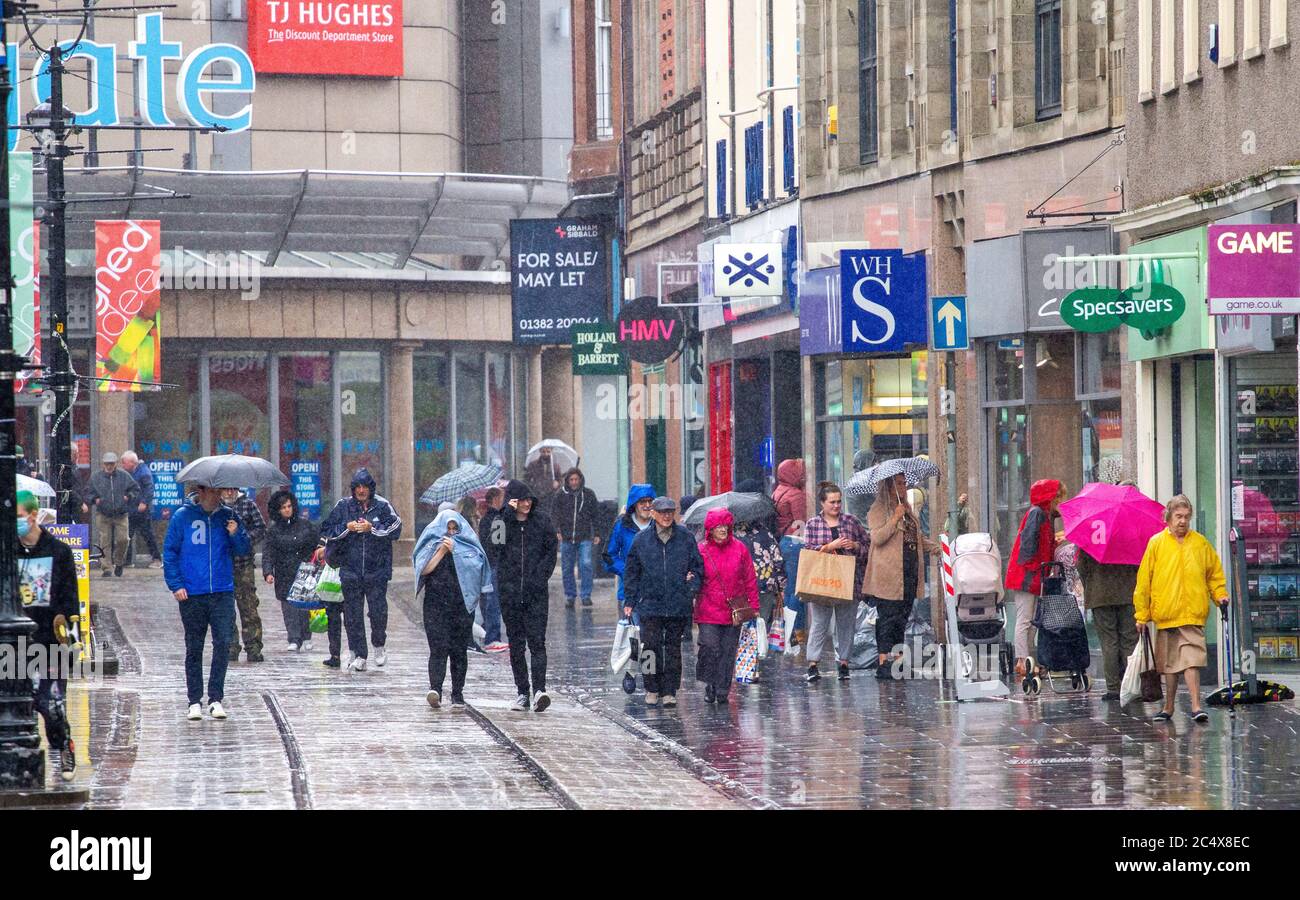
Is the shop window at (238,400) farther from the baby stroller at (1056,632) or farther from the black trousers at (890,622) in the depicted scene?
the baby stroller at (1056,632)

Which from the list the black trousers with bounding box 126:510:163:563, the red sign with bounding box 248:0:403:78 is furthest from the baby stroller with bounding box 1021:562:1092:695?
the red sign with bounding box 248:0:403:78

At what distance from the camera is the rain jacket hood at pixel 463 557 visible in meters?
18.1

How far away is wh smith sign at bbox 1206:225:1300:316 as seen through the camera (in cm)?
1684

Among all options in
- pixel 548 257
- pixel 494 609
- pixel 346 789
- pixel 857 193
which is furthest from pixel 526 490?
pixel 548 257

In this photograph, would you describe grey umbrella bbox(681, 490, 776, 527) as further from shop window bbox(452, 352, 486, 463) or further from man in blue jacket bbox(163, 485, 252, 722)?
shop window bbox(452, 352, 486, 463)

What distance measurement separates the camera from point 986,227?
77.1 ft

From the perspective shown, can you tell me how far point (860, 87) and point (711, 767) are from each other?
15096 millimetres

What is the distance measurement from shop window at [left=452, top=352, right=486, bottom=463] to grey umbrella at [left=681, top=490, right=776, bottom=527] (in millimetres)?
23364

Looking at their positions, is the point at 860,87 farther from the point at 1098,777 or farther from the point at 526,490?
the point at 1098,777

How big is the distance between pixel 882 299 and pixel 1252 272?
7514mm

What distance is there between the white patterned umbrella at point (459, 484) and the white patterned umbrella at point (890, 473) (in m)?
3.14

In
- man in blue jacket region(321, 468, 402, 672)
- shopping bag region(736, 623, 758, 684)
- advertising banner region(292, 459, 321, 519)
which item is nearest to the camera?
shopping bag region(736, 623, 758, 684)

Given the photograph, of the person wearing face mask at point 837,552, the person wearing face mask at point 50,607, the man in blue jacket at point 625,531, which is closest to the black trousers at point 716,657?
the person wearing face mask at point 837,552

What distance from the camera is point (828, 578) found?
20094 mm
